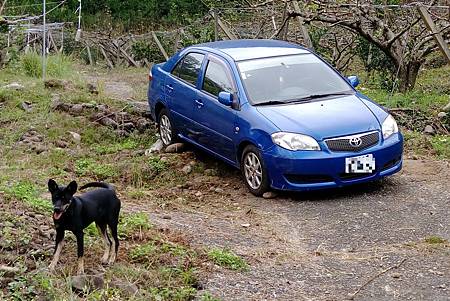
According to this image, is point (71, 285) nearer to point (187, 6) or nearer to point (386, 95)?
point (386, 95)

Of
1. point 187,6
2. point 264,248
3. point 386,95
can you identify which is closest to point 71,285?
point 264,248

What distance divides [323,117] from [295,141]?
0.51 m

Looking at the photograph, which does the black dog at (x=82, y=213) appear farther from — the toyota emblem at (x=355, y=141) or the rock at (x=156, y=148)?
the rock at (x=156, y=148)

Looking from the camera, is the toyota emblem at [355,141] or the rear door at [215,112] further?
the rear door at [215,112]

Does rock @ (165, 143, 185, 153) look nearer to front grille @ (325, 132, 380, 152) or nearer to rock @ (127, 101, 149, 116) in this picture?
rock @ (127, 101, 149, 116)

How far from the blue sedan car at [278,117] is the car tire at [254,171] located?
1cm

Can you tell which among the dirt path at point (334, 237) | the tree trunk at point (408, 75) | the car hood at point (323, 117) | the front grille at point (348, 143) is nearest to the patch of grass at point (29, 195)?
the dirt path at point (334, 237)

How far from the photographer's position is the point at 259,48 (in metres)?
9.51

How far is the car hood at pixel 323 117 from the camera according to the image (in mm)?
7953

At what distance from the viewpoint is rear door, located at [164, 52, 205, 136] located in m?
9.56

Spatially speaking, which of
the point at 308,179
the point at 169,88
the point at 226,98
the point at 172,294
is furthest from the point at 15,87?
the point at 172,294

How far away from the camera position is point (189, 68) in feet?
32.3

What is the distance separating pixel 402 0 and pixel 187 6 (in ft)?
50.0

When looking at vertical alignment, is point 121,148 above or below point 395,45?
below
